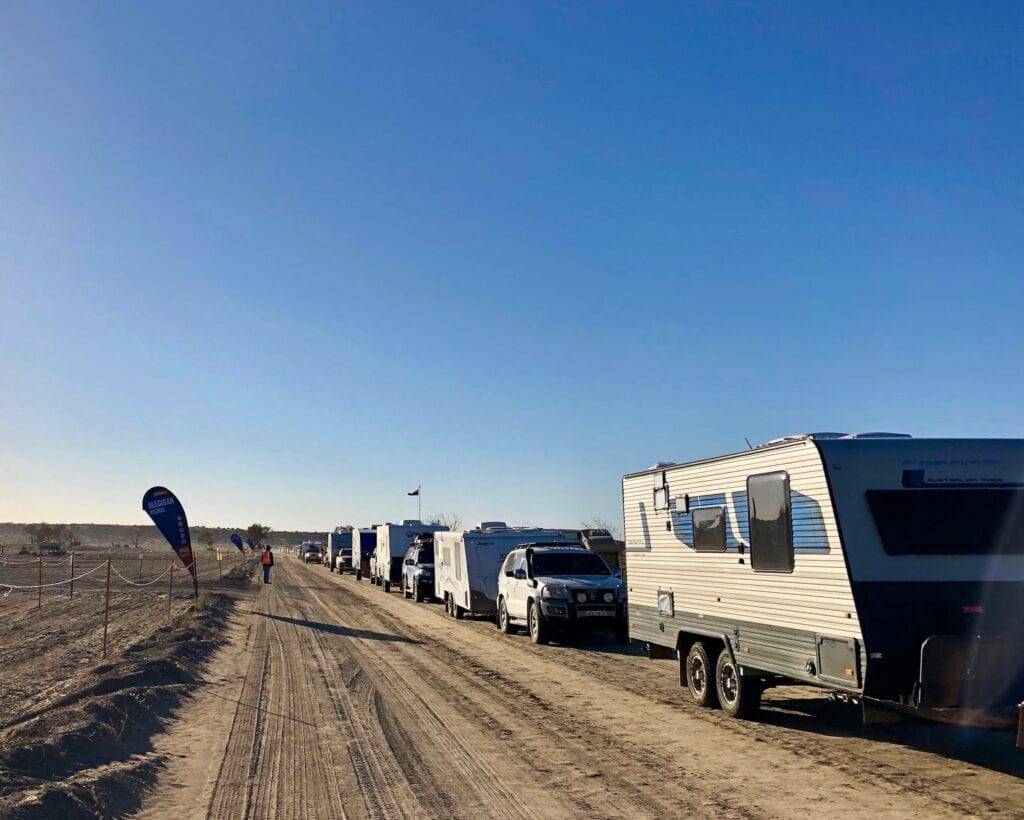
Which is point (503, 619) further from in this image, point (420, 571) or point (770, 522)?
point (770, 522)

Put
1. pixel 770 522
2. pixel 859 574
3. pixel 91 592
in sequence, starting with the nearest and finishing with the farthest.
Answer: pixel 859 574 < pixel 770 522 < pixel 91 592

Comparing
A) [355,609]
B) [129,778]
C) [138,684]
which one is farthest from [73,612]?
[129,778]

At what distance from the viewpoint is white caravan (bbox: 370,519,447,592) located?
38.1 metres

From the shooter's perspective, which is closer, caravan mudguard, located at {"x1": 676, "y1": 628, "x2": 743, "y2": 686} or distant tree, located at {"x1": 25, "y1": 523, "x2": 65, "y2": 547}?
caravan mudguard, located at {"x1": 676, "y1": 628, "x2": 743, "y2": 686}

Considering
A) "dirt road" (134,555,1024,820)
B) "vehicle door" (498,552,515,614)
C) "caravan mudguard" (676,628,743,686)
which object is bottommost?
"dirt road" (134,555,1024,820)

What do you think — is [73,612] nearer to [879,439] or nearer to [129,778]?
[129,778]

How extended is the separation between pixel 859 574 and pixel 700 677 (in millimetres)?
3796

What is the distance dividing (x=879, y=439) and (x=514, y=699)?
572 cm

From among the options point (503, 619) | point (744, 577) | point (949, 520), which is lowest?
point (503, 619)

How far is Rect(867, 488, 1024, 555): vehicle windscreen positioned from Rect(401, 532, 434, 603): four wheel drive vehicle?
80.2 ft

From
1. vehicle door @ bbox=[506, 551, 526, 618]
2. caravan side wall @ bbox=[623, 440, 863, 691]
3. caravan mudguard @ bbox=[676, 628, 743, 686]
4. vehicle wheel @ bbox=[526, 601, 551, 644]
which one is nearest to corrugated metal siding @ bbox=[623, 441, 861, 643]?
caravan side wall @ bbox=[623, 440, 863, 691]

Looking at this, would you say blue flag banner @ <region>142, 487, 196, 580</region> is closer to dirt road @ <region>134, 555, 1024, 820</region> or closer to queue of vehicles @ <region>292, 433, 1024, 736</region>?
dirt road @ <region>134, 555, 1024, 820</region>

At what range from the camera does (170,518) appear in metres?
25.7

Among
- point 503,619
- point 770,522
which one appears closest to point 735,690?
point 770,522
